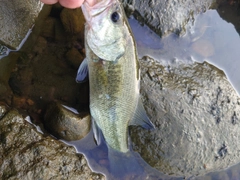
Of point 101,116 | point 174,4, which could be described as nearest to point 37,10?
point 101,116

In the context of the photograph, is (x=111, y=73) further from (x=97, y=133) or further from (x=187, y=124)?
(x=187, y=124)

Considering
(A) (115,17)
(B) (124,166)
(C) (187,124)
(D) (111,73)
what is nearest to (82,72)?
(D) (111,73)

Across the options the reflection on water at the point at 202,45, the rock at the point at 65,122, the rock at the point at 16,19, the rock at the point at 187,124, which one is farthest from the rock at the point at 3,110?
the reflection on water at the point at 202,45

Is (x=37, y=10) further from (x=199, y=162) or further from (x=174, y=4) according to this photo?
(x=199, y=162)

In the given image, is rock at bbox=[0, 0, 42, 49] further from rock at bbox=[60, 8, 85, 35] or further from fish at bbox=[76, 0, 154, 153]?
fish at bbox=[76, 0, 154, 153]

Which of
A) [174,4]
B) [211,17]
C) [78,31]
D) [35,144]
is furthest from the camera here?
[211,17]

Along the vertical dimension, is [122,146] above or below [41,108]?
below

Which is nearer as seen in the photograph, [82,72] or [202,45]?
[82,72]
